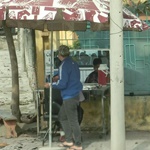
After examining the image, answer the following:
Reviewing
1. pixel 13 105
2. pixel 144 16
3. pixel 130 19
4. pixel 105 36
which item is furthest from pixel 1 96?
pixel 130 19

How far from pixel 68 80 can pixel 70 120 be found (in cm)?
65

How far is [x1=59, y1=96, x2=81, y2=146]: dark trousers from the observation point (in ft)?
23.8

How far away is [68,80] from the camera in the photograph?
23.6 feet

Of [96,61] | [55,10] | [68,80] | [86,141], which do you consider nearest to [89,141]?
[86,141]

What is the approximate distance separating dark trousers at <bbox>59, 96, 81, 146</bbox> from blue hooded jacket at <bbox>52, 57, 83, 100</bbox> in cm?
11

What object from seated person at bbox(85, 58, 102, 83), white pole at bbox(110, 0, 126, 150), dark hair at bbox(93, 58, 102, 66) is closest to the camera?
white pole at bbox(110, 0, 126, 150)

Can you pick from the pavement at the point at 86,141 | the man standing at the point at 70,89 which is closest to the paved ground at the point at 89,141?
the pavement at the point at 86,141

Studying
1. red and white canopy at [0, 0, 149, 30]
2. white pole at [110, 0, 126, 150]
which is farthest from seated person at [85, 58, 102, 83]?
white pole at [110, 0, 126, 150]

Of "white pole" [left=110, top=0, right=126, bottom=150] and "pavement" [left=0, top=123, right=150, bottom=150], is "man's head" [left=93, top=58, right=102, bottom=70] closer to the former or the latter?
"pavement" [left=0, top=123, right=150, bottom=150]

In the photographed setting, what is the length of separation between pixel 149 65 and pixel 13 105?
305 centimetres

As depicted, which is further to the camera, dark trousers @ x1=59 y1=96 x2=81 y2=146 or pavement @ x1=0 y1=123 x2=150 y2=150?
pavement @ x1=0 y1=123 x2=150 y2=150

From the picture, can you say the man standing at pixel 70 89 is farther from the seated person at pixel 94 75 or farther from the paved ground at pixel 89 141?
the seated person at pixel 94 75

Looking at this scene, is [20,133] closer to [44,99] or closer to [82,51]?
[44,99]

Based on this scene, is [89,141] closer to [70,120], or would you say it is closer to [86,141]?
[86,141]
